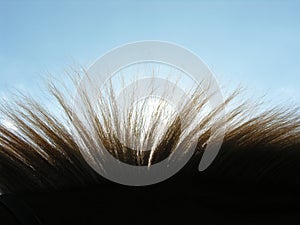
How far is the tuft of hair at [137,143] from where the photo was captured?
1585 millimetres

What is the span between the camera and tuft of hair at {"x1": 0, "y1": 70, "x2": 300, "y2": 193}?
1.58 metres

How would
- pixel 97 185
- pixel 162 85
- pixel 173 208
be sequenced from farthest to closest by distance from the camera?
pixel 162 85 < pixel 97 185 < pixel 173 208

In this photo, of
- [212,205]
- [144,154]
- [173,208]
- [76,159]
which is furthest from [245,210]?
[76,159]

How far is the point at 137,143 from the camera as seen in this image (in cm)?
170

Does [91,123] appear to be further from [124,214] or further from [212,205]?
[212,205]

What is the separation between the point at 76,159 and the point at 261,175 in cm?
72

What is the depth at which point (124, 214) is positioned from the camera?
1.54m

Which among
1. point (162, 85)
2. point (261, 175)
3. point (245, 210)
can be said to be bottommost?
point (245, 210)

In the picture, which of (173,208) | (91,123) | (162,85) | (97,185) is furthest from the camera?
(162,85)

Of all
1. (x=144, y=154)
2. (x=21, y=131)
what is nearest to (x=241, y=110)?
(x=144, y=154)

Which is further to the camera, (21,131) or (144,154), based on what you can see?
(21,131)

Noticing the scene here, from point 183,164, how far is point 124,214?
293 mm

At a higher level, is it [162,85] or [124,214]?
[162,85]

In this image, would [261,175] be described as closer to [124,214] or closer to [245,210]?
[245,210]
